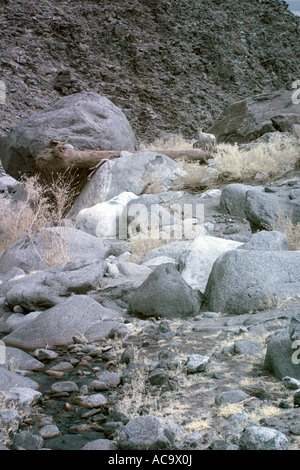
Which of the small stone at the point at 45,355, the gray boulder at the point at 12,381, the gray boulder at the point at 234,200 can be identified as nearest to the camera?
the gray boulder at the point at 12,381

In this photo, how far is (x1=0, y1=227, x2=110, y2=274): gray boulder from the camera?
666 centimetres

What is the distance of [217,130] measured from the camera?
1445 cm

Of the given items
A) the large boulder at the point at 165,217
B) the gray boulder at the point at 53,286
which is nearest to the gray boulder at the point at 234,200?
the large boulder at the point at 165,217

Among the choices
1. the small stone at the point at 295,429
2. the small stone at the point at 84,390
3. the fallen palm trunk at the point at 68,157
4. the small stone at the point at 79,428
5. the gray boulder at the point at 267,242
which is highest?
the fallen palm trunk at the point at 68,157

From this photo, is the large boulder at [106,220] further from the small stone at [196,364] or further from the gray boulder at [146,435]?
the gray boulder at [146,435]

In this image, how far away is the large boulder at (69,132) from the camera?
35.1 feet

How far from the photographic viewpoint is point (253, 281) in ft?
14.5

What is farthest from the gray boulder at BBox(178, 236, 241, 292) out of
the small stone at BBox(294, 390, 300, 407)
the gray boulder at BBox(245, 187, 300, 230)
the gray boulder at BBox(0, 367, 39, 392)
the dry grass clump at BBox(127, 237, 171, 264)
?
the small stone at BBox(294, 390, 300, 407)

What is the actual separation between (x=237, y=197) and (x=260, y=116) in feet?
19.8

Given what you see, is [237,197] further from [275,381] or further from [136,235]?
[275,381]

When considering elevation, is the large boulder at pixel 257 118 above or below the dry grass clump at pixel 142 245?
above

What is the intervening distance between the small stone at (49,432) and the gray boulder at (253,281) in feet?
6.67

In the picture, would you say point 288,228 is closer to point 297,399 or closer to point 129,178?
point 297,399

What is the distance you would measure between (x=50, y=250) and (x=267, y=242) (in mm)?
2775
